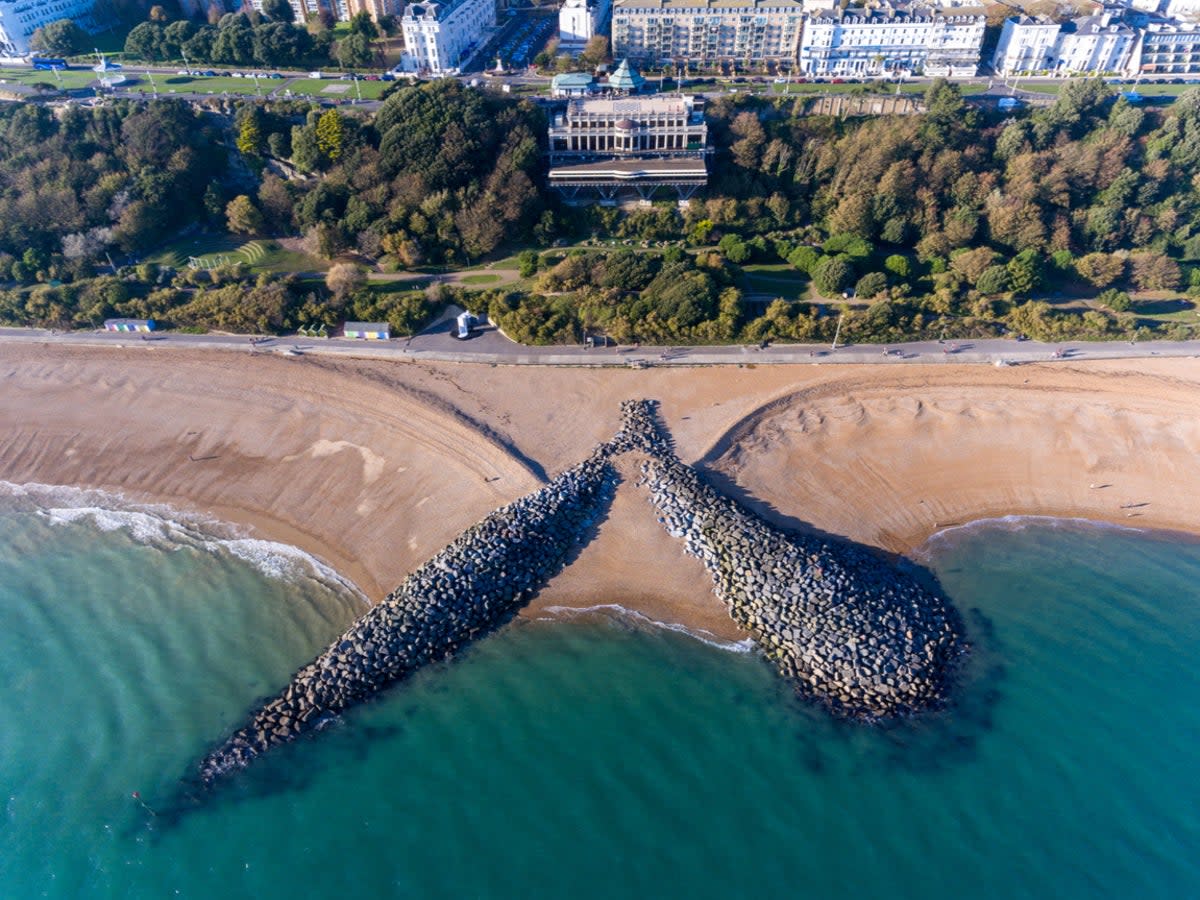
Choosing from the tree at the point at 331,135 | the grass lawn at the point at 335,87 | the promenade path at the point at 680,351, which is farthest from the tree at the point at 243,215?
the grass lawn at the point at 335,87

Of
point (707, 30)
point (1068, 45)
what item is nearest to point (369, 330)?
point (707, 30)

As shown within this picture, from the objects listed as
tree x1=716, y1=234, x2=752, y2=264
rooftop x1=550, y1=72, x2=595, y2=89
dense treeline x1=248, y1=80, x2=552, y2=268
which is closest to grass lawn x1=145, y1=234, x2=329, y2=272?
dense treeline x1=248, y1=80, x2=552, y2=268

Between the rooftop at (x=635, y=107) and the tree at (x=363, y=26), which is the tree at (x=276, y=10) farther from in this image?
the rooftop at (x=635, y=107)

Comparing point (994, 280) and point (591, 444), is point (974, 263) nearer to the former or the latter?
point (994, 280)

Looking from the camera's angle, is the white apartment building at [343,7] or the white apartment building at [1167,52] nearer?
the white apartment building at [1167,52]

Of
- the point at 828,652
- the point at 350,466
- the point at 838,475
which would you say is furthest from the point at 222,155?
the point at 828,652

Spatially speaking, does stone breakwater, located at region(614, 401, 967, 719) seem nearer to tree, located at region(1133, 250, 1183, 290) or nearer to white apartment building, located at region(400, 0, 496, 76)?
tree, located at region(1133, 250, 1183, 290)
